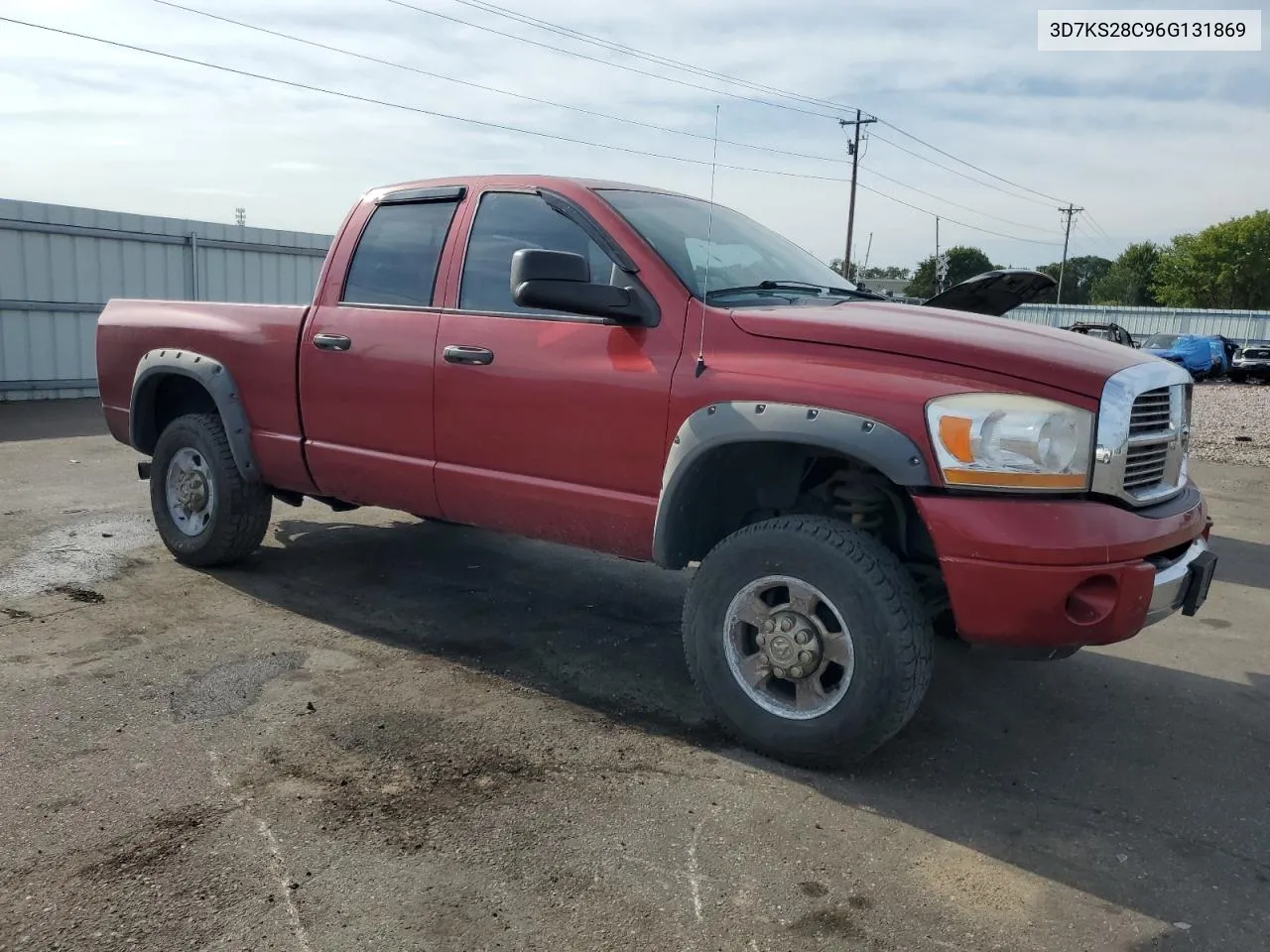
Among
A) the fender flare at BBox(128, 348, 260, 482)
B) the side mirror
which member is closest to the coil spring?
the side mirror

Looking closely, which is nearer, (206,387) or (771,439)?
(771,439)

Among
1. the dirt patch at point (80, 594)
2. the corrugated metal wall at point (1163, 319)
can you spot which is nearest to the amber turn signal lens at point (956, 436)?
the dirt patch at point (80, 594)

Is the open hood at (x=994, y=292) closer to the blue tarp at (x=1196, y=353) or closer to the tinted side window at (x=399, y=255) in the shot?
the tinted side window at (x=399, y=255)

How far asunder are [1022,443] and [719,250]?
5.20 feet

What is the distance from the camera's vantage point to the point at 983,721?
3.88 m

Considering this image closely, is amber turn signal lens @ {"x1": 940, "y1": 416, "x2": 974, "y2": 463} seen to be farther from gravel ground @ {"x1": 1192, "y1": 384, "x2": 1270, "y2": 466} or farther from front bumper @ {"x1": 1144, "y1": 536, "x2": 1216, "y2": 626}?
gravel ground @ {"x1": 1192, "y1": 384, "x2": 1270, "y2": 466}

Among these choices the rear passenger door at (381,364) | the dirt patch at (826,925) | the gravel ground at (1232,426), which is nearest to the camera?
the dirt patch at (826,925)

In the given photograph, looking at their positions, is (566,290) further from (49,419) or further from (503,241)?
(49,419)

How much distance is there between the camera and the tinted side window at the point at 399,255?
14.8ft

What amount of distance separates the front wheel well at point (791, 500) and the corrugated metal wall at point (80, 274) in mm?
10403

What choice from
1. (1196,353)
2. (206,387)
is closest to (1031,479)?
(206,387)

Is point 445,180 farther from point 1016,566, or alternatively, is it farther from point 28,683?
point 1016,566

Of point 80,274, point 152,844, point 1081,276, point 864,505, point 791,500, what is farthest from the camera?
point 1081,276

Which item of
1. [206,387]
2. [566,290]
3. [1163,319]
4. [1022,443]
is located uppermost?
[1163,319]
